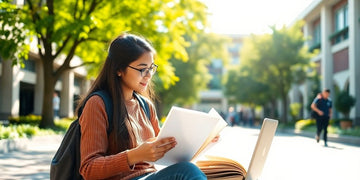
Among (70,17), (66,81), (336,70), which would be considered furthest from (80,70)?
(70,17)

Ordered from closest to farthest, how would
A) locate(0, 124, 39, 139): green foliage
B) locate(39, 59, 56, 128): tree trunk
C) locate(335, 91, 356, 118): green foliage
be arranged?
locate(0, 124, 39, 139): green foliage, locate(39, 59, 56, 128): tree trunk, locate(335, 91, 356, 118): green foliage

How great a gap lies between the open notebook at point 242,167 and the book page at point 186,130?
0.73 ft

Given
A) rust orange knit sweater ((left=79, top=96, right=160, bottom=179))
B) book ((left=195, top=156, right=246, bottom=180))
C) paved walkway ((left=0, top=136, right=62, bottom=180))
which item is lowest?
paved walkway ((left=0, top=136, right=62, bottom=180))

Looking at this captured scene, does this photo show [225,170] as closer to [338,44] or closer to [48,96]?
[48,96]

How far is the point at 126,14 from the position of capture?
16531mm

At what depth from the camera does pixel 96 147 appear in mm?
2420

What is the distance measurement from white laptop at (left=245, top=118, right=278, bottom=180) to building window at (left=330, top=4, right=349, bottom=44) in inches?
1084

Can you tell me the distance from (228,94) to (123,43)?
168ft

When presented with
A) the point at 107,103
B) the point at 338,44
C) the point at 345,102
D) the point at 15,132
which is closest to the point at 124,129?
the point at 107,103

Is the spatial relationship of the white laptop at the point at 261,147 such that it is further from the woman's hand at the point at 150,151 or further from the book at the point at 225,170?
the woman's hand at the point at 150,151

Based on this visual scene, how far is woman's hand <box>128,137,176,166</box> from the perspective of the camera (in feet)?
7.63

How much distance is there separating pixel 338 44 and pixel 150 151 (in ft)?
98.9

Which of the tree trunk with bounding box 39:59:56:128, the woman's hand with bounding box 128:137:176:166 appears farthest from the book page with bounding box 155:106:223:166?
the tree trunk with bounding box 39:59:56:128

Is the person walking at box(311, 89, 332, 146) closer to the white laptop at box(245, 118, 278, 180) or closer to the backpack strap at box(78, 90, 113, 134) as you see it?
the white laptop at box(245, 118, 278, 180)
